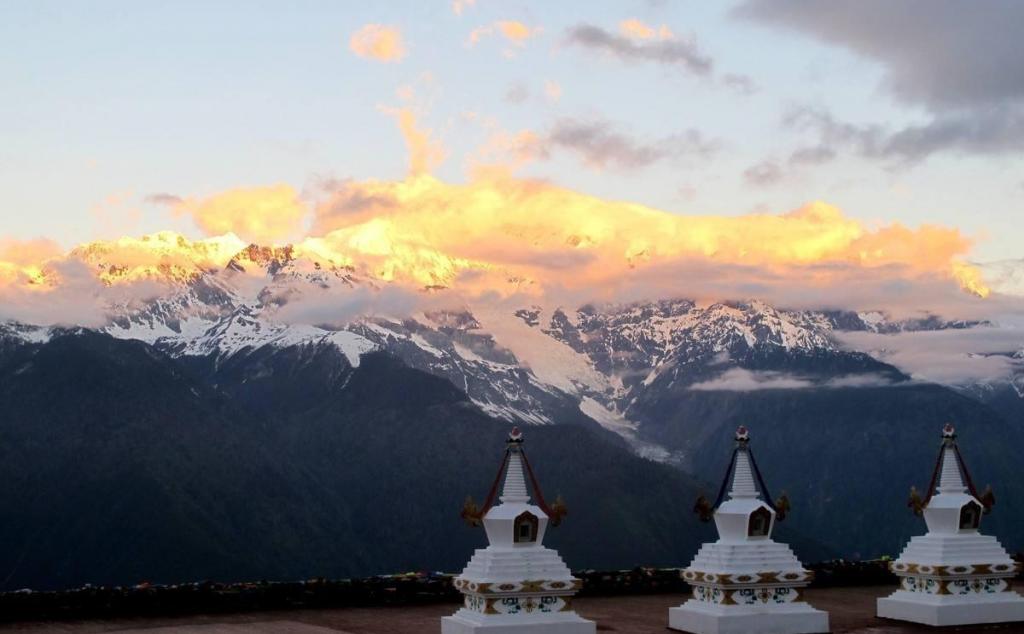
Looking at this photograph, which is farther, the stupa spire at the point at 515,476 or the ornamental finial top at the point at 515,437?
the stupa spire at the point at 515,476

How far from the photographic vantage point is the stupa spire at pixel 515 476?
52.0m

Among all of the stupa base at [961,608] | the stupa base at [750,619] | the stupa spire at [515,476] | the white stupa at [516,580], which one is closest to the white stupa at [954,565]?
the stupa base at [961,608]

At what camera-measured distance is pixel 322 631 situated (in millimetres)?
54250

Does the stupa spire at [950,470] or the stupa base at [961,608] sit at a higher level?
the stupa spire at [950,470]

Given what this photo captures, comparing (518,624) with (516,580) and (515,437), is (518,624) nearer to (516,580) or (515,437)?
(516,580)

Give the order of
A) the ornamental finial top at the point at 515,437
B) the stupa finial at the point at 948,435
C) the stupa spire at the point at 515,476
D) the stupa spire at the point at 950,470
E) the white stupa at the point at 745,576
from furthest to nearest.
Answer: the stupa finial at the point at 948,435 < the stupa spire at the point at 950,470 < the white stupa at the point at 745,576 < the stupa spire at the point at 515,476 < the ornamental finial top at the point at 515,437

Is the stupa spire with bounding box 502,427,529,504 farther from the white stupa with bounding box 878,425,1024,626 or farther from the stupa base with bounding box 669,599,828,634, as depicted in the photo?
the white stupa with bounding box 878,425,1024,626

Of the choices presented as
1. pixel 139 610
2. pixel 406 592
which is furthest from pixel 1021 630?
pixel 139 610

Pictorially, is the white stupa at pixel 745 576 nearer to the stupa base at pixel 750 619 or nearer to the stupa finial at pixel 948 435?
the stupa base at pixel 750 619

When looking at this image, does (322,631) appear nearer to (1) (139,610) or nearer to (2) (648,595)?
(1) (139,610)

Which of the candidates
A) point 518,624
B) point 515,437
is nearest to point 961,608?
point 518,624

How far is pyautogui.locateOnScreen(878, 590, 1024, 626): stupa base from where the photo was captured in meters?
57.7

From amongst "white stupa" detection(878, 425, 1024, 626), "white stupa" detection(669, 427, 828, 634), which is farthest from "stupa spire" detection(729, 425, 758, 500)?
"white stupa" detection(878, 425, 1024, 626)

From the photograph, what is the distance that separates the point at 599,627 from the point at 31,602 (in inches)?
823
